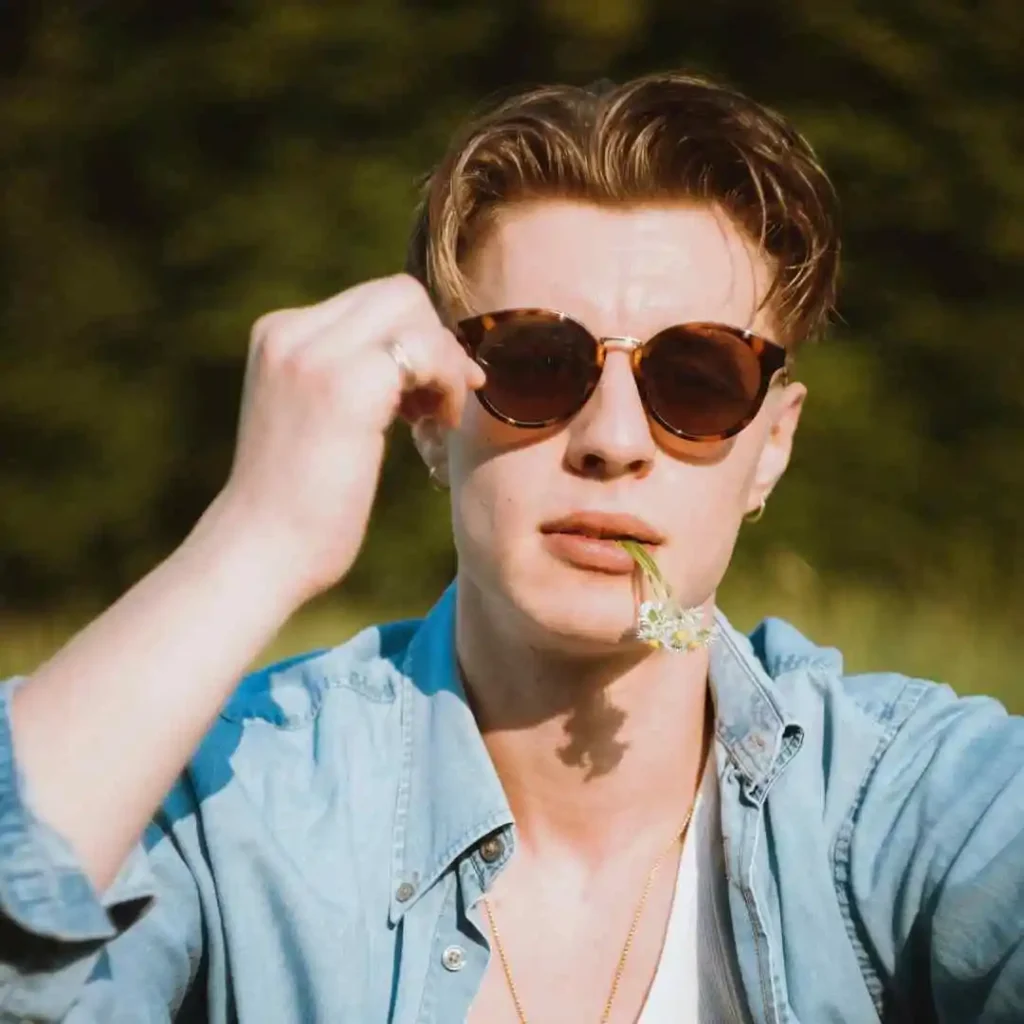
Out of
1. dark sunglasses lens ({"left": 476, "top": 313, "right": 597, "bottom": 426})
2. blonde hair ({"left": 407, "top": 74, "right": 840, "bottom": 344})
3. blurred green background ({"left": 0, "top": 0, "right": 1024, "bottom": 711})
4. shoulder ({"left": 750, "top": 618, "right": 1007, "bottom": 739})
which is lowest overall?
shoulder ({"left": 750, "top": 618, "right": 1007, "bottom": 739})

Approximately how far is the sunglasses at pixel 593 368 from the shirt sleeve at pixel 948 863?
55 centimetres

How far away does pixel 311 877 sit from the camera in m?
1.97

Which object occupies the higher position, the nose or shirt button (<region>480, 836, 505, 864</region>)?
the nose

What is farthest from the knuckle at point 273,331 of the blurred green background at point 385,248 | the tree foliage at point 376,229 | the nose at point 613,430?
the tree foliage at point 376,229

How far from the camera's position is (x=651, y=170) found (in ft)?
7.16

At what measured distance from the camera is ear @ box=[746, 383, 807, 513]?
7.70ft

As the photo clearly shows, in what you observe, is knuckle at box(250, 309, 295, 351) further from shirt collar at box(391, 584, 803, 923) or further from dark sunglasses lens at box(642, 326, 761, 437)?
shirt collar at box(391, 584, 803, 923)

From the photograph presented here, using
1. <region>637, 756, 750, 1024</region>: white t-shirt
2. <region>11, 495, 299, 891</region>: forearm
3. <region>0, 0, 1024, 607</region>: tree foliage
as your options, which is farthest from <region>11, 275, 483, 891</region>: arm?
<region>0, 0, 1024, 607</region>: tree foliage

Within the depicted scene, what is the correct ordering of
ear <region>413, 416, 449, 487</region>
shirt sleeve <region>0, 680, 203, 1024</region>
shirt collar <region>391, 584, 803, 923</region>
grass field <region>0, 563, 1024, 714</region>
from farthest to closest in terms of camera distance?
grass field <region>0, 563, 1024, 714</region> < ear <region>413, 416, 449, 487</region> < shirt collar <region>391, 584, 803, 923</region> < shirt sleeve <region>0, 680, 203, 1024</region>

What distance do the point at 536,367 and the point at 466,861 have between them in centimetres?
73

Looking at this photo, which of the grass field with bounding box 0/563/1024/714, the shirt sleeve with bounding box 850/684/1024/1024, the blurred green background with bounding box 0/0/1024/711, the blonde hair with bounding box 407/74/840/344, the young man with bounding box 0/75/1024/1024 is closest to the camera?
the young man with bounding box 0/75/1024/1024

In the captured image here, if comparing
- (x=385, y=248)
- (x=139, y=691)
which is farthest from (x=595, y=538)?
(x=385, y=248)

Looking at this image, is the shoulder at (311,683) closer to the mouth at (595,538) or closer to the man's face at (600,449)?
the man's face at (600,449)

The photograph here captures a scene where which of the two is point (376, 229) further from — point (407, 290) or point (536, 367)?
point (407, 290)
